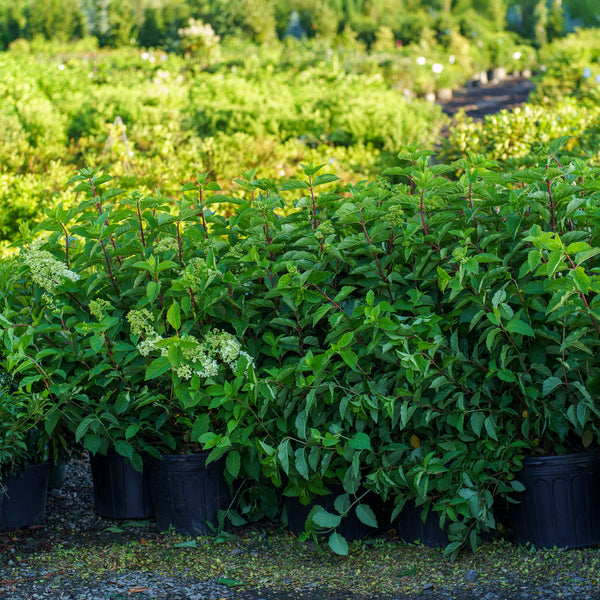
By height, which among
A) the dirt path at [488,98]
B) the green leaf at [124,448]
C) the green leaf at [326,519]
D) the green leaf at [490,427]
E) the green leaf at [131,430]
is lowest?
the green leaf at [326,519]

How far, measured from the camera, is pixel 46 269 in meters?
2.60

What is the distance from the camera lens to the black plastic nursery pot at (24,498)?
2688mm

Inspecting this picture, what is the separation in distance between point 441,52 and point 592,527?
642 inches

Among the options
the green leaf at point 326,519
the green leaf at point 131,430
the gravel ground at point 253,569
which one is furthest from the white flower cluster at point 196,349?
the gravel ground at point 253,569

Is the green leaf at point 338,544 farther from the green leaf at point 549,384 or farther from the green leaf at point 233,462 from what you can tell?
the green leaf at point 549,384

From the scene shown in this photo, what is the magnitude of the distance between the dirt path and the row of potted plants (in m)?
8.73

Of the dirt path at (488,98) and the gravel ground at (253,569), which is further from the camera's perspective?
the dirt path at (488,98)

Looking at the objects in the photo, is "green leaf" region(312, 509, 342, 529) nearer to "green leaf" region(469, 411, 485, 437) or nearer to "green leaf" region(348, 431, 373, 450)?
"green leaf" region(348, 431, 373, 450)

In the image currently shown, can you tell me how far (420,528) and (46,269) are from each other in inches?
60.4

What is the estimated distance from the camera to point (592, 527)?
234cm

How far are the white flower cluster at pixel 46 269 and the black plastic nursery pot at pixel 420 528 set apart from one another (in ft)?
4.54

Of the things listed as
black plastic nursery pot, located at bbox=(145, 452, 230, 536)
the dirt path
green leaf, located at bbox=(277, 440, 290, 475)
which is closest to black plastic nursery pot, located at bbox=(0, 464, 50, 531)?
black plastic nursery pot, located at bbox=(145, 452, 230, 536)

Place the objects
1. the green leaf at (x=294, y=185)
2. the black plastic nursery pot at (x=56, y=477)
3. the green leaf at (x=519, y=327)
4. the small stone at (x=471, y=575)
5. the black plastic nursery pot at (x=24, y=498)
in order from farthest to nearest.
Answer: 1. the black plastic nursery pot at (x=56, y=477)
2. the black plastic nursery pot at (x=24, y=498)
3. the green leaf at (x=294, y=185)
4. the small stone at (x=471, y=575)
5. the green leaf at (x=519, y=327)

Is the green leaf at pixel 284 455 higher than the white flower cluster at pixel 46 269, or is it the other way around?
the white flower cluster at pixel 46 269
